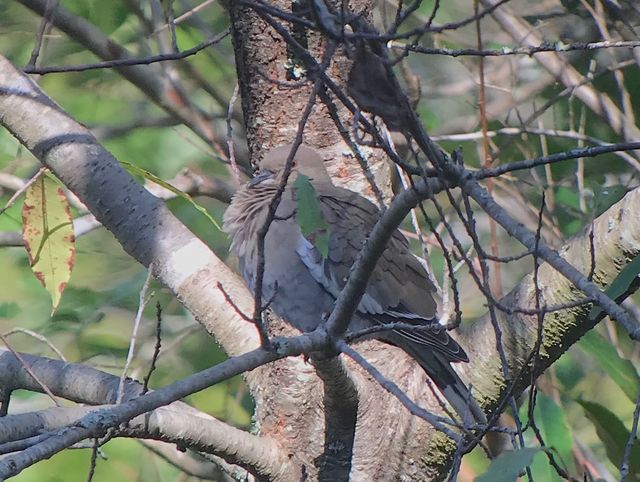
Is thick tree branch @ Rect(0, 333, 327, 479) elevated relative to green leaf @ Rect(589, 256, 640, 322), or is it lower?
lower

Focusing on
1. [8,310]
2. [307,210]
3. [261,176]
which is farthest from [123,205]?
[8,310]

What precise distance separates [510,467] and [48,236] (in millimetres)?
1420

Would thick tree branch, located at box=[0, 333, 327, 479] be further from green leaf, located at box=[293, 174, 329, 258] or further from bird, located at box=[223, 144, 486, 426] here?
bird, located at box=[223, 144, 486, 426]

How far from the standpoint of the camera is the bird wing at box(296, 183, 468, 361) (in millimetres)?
2748

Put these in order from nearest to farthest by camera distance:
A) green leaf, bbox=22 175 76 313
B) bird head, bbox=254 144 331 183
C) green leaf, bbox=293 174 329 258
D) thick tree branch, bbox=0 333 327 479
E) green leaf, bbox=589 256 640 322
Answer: thick tree branch, bbox=0 333 327 479, green leaf, bbox=293 174 329 258, green leaf, bbox=589 256 640 322, green leaf, bbox=22 175 76 313, bird head, bbox=254 144 331 183

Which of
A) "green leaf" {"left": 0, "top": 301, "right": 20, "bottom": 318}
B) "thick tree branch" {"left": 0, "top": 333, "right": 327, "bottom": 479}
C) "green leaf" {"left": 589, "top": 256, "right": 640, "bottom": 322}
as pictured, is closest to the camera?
"thick tree branch" {"left": 0, "top": 333, "right": 327, "bottom": 479}

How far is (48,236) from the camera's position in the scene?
7.53ft

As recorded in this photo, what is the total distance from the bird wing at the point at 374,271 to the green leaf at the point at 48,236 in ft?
2.55

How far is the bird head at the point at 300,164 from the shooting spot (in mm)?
2649

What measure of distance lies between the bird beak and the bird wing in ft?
0.52

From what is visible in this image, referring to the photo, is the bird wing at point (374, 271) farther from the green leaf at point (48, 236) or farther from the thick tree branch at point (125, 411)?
the thick tree branch at point (125, 411)

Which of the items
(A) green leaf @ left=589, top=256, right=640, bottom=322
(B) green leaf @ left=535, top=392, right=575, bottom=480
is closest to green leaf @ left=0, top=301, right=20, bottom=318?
(B) green leaf @ left=535, top=392, right=575, bottom=480

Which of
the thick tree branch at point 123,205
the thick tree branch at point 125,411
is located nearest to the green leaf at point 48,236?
the thick tree branch at point 123,205

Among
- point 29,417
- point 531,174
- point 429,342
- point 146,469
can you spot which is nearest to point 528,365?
point 429,342
